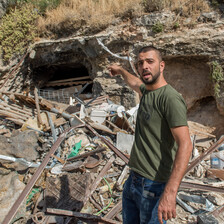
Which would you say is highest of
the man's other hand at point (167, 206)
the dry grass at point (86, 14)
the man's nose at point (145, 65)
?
the dry grass at point (86, 14)

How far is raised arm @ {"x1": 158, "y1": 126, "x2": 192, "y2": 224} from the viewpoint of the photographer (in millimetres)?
1375

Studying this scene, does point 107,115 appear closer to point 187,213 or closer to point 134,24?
point 134,24

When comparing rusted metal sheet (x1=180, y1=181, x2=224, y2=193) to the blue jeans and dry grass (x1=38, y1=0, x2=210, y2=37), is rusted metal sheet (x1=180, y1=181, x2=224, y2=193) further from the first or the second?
dry grass (x1=38, y1=0, x2=210, y2=37)

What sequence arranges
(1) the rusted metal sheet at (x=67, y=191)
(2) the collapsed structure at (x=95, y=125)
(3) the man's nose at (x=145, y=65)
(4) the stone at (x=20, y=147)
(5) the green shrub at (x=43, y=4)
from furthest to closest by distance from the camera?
(5) the green shrub at (x=43, y=4)
(4) the stone at (x=20, y=147)
(2) the collapsed structure at (x=95, y=125)
(1) the rusted metal sheet at (x=67, y=191)
(3) the man's nose at (x=145, y=65)

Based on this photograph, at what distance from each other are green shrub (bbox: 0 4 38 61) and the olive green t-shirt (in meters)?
7.02

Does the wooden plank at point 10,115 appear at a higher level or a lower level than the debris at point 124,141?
higher

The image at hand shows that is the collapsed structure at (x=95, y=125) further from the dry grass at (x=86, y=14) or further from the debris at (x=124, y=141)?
the dry grass at (x=86, y=14)

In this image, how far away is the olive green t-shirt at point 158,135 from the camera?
1543mm

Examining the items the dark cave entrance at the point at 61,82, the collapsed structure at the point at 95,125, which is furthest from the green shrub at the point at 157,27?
the dark cave entrance at the point at 61,82

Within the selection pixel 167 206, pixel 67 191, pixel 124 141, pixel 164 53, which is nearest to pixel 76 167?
pixel 67 191

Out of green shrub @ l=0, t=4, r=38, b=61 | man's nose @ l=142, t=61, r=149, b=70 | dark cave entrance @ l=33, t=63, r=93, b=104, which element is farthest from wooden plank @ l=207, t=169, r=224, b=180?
green shrub @ l=0, t=4, r=38, b=61

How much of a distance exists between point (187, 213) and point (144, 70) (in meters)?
2.78

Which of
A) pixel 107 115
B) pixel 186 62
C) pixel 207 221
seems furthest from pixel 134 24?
pixel 207 221

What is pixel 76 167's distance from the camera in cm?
422
